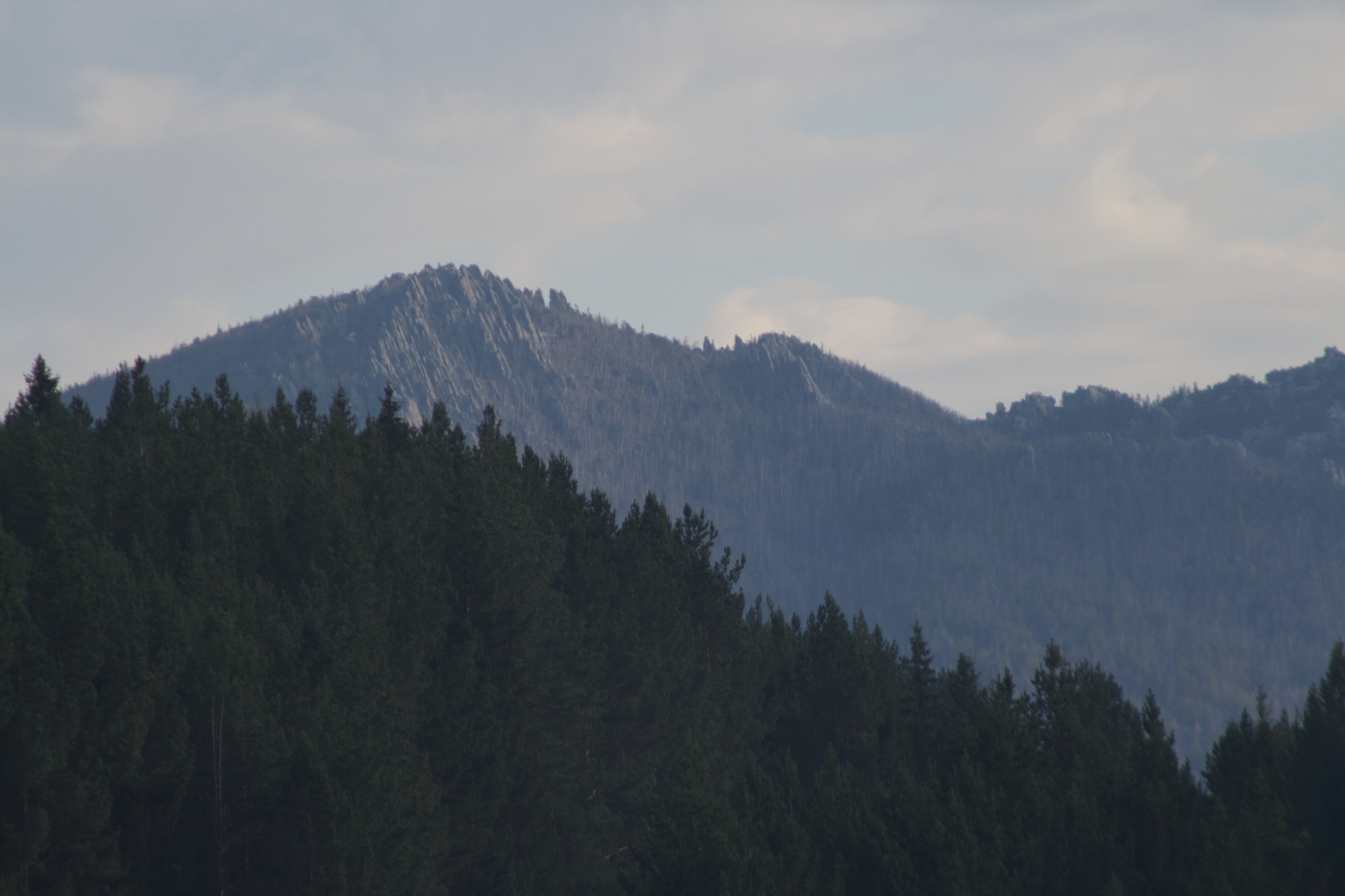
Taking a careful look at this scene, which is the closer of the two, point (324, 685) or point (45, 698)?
point (45, 698)

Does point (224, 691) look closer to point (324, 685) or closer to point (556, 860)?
point (324, 685)

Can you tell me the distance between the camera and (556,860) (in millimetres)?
40688

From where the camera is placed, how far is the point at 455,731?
3775 centimetres

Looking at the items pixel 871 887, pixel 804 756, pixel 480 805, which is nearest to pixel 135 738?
pixel 480 805

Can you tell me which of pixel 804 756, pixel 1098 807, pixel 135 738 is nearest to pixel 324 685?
pixel 135 738

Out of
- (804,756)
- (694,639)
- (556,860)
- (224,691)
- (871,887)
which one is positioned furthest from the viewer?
(804,756)

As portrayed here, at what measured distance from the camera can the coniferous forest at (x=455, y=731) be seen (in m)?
27.6

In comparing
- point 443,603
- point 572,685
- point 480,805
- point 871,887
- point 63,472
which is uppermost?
point 63,472

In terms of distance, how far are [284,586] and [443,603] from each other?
671 centimetres

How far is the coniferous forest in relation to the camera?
1085 inches

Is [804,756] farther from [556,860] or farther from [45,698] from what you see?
[45,698]

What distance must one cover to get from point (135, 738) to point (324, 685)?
5.90m

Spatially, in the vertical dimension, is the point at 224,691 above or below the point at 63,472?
below

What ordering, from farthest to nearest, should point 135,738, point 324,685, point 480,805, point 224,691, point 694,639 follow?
point 694,639 → point 480,805 → point 324,685 → point 224,691 → point 135,738
